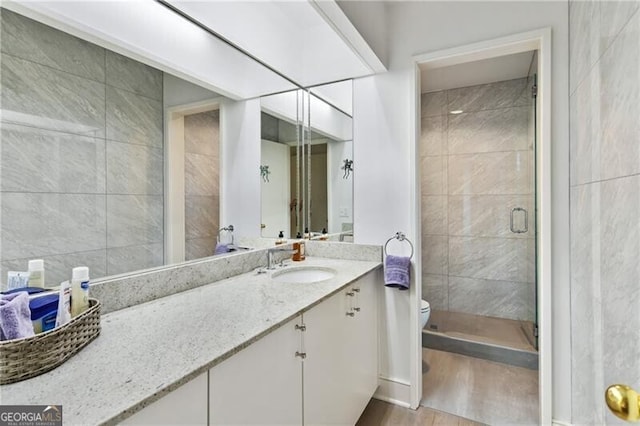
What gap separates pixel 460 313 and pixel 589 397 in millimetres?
2149

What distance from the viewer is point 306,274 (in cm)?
197

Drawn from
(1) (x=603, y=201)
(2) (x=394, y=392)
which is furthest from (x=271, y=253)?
(1) (x=603, y=201)

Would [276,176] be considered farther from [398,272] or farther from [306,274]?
[398,272]

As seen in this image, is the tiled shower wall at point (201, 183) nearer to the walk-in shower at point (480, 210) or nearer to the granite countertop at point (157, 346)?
the granite countertop at point (157, 346)

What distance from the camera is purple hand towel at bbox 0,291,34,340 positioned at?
0.71 metres

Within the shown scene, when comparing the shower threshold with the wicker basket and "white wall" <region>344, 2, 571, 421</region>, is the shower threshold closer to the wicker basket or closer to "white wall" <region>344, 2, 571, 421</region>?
"white wall" <region>344, 2, 571, 421</region>

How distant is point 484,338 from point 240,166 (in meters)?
2.56

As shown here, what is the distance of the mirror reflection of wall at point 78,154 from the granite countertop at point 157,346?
0.28 m

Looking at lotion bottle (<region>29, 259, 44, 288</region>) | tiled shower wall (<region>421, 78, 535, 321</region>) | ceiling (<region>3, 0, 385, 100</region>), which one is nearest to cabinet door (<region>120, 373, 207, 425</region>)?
lotion bottle (<region>29, 259, 44, 288</region>)

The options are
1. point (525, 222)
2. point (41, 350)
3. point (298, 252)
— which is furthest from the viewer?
point (525, 222)

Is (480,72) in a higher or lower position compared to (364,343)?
higher

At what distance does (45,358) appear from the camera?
2.38 feet

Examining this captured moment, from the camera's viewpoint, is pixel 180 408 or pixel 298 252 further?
pixel 298 252

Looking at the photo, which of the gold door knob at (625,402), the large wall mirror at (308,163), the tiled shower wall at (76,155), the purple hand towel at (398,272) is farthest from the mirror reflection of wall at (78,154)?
the gold door knob at (625,402)
